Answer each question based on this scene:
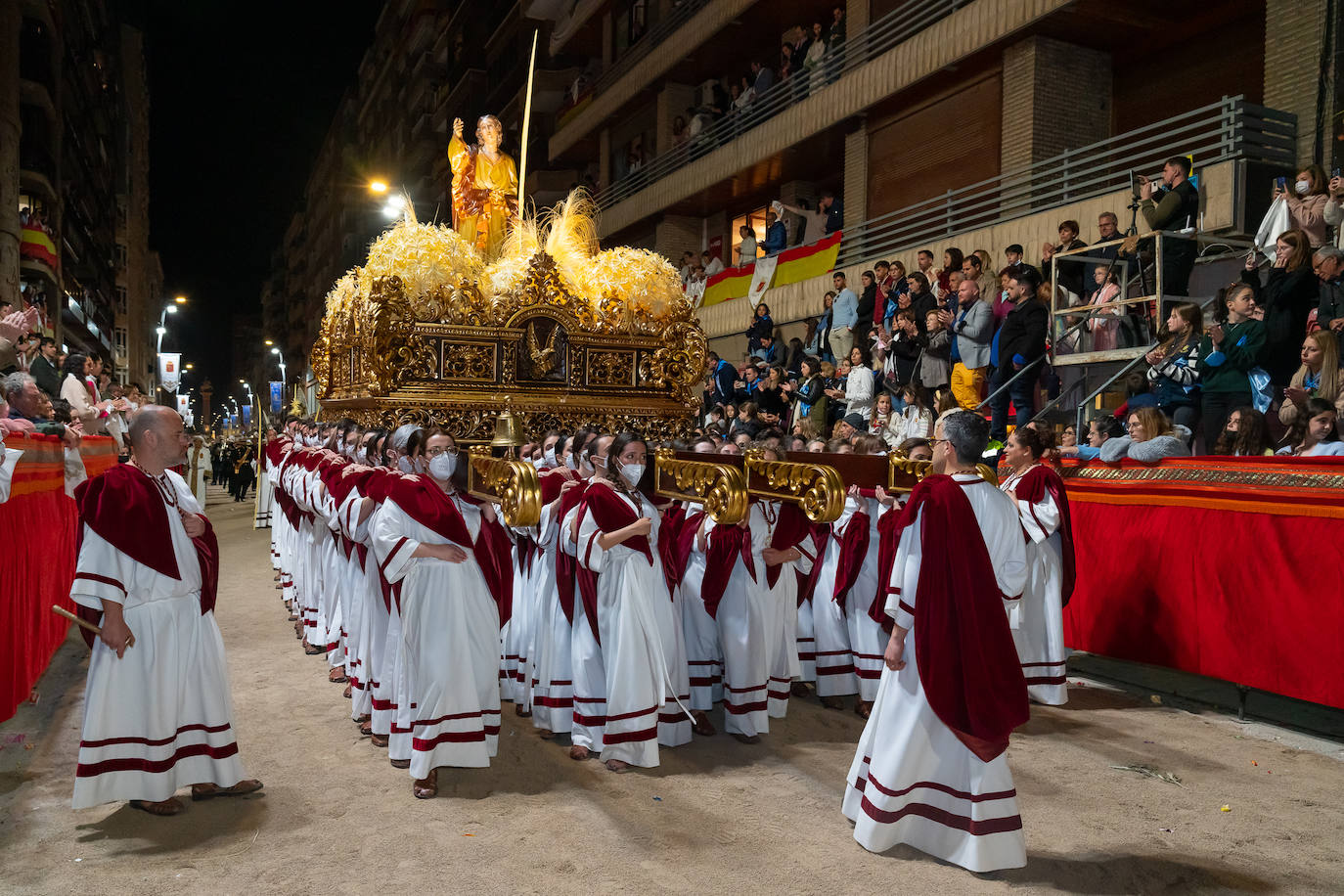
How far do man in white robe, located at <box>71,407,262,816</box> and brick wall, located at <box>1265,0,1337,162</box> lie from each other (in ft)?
36.4

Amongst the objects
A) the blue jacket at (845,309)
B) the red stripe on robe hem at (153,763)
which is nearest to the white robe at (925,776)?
the red stripe on robe hem at (153,763)

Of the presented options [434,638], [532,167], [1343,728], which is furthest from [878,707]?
[532,167]

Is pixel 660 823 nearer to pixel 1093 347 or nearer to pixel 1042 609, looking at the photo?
pixel 1042 609

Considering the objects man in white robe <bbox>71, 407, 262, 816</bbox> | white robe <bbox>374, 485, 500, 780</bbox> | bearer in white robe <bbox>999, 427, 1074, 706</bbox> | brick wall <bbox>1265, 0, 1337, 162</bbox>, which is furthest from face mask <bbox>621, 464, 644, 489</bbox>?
brick wall <bbox>1265, 0, 1337, 162</bbox>

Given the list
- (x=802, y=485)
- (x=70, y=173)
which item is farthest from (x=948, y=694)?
(x=70, y=173)

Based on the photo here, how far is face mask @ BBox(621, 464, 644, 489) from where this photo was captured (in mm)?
5113

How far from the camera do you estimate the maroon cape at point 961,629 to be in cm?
390

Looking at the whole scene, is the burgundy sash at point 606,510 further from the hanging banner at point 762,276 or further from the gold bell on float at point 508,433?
the hanging banner at point 762,276

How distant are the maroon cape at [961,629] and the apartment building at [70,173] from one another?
Result: 60.4 feet

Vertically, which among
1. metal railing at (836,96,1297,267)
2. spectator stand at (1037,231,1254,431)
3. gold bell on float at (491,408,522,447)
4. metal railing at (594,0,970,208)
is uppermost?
metal railing at (594,0,970,208)

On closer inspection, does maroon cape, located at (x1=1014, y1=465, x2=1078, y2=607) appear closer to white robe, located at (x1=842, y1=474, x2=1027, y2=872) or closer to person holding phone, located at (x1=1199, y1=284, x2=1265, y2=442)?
person holding phone, located at (x1=1199, y1=284, x2=1265, y2=442)

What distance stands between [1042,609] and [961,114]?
1004 cm

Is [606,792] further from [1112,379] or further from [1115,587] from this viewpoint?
[1112,379]

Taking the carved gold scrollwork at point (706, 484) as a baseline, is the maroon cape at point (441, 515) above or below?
below
